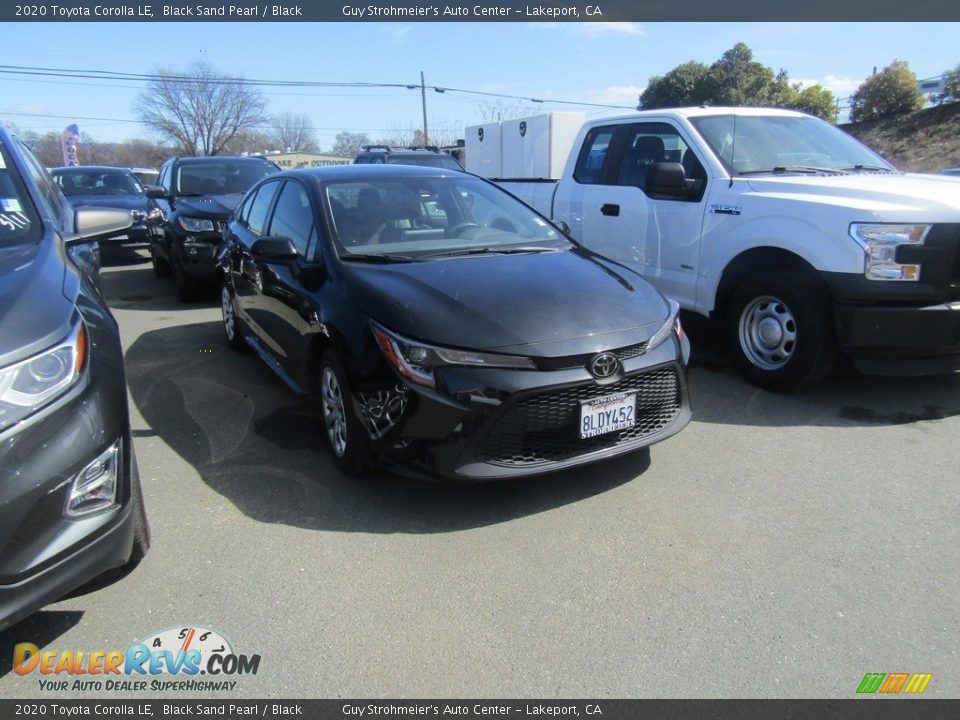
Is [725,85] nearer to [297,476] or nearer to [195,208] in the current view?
[195,208]

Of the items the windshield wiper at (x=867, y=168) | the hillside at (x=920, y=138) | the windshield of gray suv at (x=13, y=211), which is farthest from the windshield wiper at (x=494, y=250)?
the hillside at (x=920, y=138)

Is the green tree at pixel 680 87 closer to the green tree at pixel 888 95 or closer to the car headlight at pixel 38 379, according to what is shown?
the green tree at pixel 888 95

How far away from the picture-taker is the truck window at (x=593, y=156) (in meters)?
6.27

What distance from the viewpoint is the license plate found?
10.3 ft

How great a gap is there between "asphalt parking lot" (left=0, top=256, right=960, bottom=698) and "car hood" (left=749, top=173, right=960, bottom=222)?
1.28m

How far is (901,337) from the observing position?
417 cm

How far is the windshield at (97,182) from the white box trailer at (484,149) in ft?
32.8

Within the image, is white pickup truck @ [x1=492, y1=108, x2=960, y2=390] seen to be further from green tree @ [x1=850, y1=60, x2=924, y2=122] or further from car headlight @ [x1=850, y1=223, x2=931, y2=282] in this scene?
green tree @ [x1=850, y1=60, x2=924, y2=122]

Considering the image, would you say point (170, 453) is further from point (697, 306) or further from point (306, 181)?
point (697, 306)

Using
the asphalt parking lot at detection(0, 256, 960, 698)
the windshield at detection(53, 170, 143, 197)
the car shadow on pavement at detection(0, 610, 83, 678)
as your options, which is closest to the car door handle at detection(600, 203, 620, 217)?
the asphalt parking lot at detection(0, 256, 960, 698)

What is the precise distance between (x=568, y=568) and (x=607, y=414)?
733 millimetres

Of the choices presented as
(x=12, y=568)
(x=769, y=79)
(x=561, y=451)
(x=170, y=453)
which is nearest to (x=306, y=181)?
(x=170, y=453)

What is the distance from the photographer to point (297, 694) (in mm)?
2215

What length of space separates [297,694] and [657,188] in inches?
169
